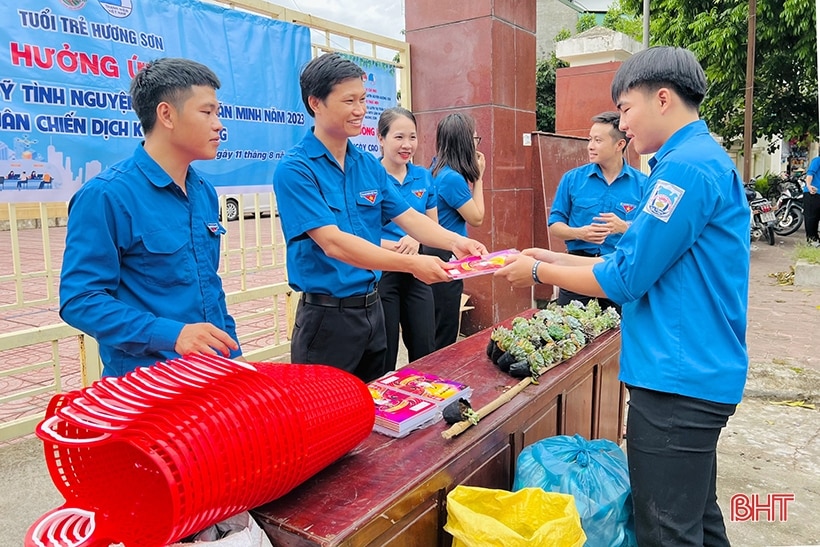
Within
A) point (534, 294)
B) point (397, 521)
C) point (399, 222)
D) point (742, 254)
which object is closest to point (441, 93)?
point (534, 294)

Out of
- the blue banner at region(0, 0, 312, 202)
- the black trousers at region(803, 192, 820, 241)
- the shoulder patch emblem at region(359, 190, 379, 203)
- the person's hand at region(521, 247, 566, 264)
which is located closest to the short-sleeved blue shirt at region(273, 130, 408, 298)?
the shoulder patch emblem at region(359, 190, 379, 203)

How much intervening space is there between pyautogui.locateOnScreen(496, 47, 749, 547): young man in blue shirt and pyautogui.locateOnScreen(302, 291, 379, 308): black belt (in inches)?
39.5

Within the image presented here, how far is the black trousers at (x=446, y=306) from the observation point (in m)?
3.77

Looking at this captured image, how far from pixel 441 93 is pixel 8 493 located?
4135 mm

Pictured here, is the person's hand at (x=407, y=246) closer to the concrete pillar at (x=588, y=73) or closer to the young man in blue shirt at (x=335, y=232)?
the young man in blue shirt at (x=335, y=232)

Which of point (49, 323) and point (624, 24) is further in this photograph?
point (624, 24)

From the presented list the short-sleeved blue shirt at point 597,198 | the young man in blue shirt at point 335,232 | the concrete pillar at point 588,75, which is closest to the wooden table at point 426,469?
the young man in blue shirt at point 335,232

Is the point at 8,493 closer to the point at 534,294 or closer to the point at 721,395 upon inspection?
the point at 721,395

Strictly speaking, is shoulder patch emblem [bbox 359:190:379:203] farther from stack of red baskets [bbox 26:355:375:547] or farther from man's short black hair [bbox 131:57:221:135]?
stack of red baskets [bbox 26:355:375:547]

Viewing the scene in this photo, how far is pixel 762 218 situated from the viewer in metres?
11.9

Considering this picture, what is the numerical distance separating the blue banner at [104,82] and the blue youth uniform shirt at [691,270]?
2.57m

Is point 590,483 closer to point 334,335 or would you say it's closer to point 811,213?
point 334,335

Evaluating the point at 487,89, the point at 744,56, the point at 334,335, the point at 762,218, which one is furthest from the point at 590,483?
the point at 744,56

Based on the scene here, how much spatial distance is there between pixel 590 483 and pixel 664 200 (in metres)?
0.92
